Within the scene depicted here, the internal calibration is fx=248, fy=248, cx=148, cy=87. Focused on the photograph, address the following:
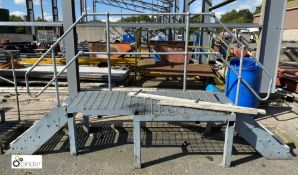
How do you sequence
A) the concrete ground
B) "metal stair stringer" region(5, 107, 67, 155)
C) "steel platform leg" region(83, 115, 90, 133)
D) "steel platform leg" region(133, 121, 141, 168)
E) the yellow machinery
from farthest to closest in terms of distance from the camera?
the yellow machinery → "steel platform leg" region(83, 115, 90, 133) → "metal stair stringer" region(5, 107, 67, 155) → the concrete ground → "steel platform leg" region(133, 121, 141, 168)

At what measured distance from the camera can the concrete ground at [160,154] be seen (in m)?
3.25

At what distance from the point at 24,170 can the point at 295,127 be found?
Answer: 14.7 ft

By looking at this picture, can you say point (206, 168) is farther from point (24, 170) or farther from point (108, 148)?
point (24, 170)

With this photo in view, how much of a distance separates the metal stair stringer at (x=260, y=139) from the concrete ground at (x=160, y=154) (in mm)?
98

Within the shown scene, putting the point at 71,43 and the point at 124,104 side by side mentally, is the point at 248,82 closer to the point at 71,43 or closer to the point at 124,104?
the point at 124,104

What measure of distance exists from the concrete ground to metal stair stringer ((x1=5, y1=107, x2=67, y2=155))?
20cm

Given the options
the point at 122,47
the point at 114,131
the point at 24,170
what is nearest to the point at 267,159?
the point at 114,131

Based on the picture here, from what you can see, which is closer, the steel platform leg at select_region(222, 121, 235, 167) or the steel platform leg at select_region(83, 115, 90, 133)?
the steel platform leg at select_region(222, 121, 235, 167)

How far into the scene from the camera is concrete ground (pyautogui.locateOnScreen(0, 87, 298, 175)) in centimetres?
325

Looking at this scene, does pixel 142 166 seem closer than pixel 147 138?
Yes

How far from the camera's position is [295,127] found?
452 centimetres

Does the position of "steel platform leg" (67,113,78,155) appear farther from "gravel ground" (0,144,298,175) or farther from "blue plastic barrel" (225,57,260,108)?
"blue plastic barrel" (225,57,260,108)

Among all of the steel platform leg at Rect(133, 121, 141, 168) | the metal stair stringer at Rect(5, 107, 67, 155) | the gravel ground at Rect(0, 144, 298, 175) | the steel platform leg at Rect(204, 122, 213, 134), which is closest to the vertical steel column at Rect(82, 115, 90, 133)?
the gravel ground at Rect(0, 144, 298, 175)

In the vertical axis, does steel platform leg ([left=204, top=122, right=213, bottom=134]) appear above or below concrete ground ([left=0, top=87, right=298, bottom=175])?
above
